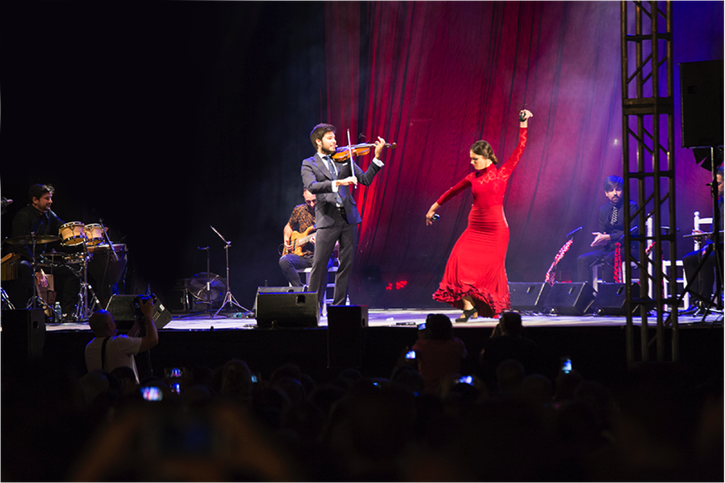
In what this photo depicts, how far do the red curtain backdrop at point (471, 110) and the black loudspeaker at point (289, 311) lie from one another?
12.2ft

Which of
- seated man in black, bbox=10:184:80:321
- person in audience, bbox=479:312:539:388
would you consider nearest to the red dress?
person in audience, bbox=479:312:539:388

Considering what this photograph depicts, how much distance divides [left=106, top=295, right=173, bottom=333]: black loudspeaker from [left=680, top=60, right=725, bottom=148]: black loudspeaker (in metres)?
4.18

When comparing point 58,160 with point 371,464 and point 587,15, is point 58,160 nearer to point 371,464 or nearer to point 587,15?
point 587,15

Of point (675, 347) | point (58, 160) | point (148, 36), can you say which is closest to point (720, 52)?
point (675, 347)

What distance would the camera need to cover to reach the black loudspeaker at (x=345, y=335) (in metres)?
4.68

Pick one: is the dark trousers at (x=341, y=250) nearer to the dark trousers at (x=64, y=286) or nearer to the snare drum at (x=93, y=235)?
the snare drum at (x=93, y=235)

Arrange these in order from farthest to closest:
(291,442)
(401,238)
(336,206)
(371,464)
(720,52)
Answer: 1. (401,238)
2. (720,52)
3. (336,206)
4. (291,442)
5. (371,464)

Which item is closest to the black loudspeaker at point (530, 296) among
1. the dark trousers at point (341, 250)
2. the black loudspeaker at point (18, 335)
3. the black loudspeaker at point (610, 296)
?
the black loudspeaker at point (610, 296)

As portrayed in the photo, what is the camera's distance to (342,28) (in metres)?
8.55

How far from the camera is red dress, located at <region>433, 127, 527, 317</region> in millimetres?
5699

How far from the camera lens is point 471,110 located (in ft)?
27.6

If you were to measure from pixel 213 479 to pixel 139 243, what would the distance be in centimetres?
767

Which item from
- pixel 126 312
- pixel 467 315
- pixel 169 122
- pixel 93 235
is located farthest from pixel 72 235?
pixel 467 315

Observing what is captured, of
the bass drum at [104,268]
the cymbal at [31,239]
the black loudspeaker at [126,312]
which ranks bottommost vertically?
the black loudspeaker at [126,312]
